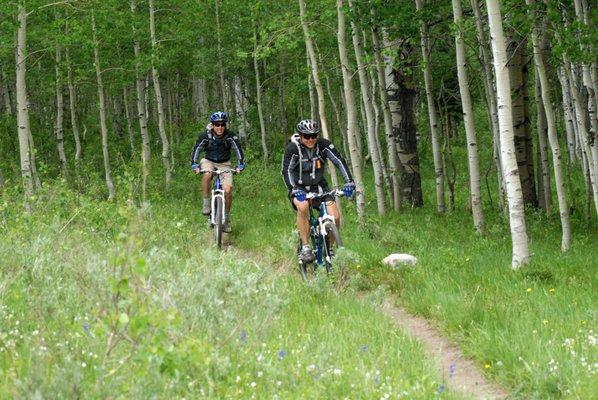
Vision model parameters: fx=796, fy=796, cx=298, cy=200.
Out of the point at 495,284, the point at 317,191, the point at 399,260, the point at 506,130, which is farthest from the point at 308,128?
the point at 495,284

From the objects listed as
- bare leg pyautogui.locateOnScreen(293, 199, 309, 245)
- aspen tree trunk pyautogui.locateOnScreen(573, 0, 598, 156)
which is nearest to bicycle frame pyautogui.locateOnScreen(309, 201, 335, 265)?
bare leg pyautogui.locateOnScreen(293, 199, 309, 245)

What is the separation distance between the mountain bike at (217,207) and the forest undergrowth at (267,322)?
1855 mm

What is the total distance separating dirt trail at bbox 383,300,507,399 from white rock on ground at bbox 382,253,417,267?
6.41 ft

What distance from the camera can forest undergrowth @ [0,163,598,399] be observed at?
15.8 feet

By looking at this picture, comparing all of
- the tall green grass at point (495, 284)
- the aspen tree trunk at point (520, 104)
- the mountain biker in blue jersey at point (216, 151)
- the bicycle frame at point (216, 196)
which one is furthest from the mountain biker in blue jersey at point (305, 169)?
the aspen tree trunk at point (520, 104)

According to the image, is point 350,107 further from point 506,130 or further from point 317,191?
point 506,130

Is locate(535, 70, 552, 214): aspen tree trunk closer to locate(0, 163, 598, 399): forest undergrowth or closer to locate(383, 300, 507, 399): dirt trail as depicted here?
locate(0, 163, 598, 399): forest undergrowth

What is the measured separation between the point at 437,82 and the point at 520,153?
7.67m

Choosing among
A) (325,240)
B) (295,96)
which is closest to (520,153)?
(325,240)

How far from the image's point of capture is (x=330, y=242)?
35.2 feet

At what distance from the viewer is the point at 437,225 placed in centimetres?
1498

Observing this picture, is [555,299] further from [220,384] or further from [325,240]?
[220,384]

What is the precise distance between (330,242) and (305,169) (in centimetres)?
110

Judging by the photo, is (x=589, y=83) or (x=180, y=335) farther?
(x=589, y=83)
